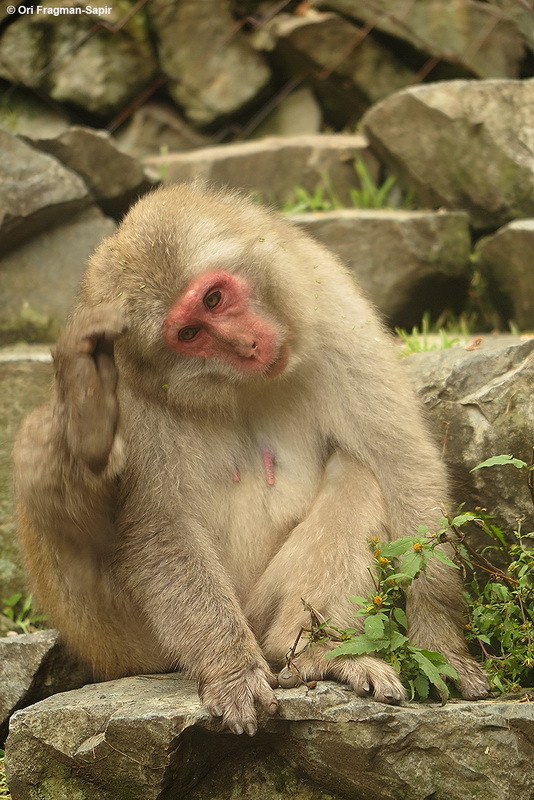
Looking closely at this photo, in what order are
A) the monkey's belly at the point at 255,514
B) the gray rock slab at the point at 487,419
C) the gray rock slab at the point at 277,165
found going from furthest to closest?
the gray rock slab at the point at 277,165 < the gray rock slab at the point at 487,419 < the monkey's belly at the point at 255,514

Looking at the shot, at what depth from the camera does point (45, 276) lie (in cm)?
643

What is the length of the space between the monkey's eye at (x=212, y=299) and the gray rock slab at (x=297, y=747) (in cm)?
134

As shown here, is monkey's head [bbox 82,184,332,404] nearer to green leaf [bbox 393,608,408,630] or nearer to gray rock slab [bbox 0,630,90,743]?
green leaf [bbox 393,608,408,630]

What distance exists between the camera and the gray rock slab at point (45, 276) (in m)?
6.32

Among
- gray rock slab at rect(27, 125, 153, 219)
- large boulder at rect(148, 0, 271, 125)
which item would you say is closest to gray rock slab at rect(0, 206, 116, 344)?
gray rock slab at rect(27, 125, 153, 219)

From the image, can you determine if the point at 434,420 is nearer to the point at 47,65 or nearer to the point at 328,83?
the point at 328,83

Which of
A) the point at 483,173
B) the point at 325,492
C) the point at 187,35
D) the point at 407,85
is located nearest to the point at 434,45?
the point at 407,85

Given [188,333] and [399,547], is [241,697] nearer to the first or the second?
[399,547]

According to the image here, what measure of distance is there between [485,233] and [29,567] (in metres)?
4.40

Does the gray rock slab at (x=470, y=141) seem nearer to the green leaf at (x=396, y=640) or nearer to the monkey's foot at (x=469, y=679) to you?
the monkey's foot at (x=469, y=679)

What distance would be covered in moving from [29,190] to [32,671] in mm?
3225

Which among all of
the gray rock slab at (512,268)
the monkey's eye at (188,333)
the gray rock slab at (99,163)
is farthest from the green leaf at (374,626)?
the gray rock slab at (99,163)

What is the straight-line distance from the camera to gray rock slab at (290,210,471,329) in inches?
261

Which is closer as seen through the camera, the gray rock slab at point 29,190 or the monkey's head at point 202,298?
the monkey's head at point 202,298
